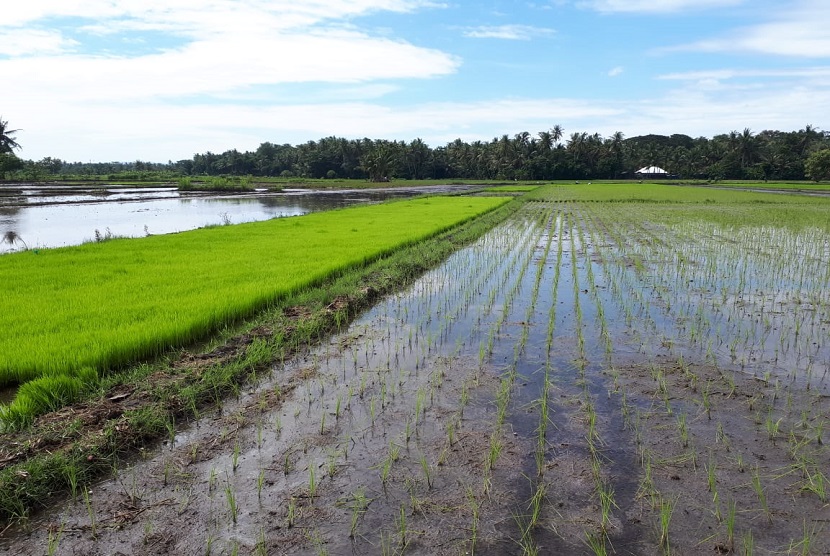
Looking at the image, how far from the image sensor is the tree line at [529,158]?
2438 inches

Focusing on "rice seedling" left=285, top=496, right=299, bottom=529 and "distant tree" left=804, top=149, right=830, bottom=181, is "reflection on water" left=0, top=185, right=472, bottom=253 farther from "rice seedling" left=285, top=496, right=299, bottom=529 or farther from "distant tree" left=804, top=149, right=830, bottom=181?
"distant tree" left=804, top=149, right=830, bottom=181

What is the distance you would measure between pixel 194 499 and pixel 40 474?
3.14ft

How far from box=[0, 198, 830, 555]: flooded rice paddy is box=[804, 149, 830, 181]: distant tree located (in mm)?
52007

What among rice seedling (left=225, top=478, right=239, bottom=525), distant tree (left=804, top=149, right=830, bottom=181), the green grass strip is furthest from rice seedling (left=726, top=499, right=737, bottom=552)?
distant tree (left=804, top=149, right=830, bottom=181)

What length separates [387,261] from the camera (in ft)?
33.0

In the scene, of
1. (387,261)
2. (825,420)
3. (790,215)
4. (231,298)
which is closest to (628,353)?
(825,420)

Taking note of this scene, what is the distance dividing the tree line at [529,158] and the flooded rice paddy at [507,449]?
60477mm

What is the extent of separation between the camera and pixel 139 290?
698cm

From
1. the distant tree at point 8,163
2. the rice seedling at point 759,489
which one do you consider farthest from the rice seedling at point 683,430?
the distant tree at point 8,163

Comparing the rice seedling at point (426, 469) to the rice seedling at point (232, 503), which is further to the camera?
the rice seedling at point (426, 469)

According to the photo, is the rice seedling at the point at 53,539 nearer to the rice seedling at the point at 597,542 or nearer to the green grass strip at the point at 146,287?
the green grass strip at the point at 146,287

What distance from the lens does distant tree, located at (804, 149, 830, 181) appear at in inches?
1804

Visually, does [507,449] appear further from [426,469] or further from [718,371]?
[718,371]

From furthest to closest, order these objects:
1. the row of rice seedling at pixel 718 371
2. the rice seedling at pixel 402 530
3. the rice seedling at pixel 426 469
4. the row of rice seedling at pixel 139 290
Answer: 1. the row of rice seedling at pixel 139 290
2. the rice seedling at pixel 426 469
3. the row of rice seedling at pixel 718 371
4. the rice seedling at pixel 402 530
